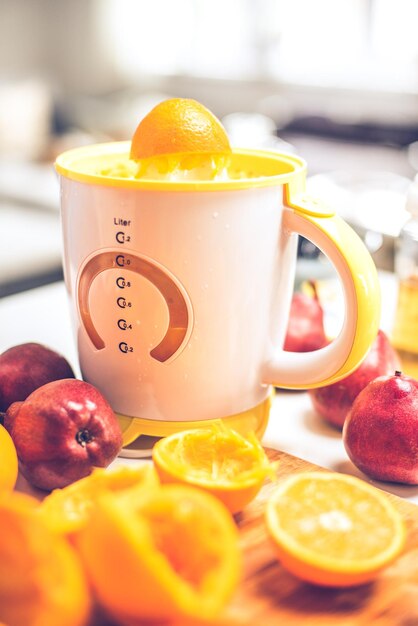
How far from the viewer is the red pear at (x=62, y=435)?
55cm

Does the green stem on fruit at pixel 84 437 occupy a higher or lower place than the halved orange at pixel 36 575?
lower

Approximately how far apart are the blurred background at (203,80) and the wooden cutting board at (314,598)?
6.69ft

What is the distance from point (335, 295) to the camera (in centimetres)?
100

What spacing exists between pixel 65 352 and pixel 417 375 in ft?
1.33

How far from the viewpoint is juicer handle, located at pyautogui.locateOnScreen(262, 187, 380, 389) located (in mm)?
592

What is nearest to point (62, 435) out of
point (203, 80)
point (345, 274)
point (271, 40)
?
point (345, 274)

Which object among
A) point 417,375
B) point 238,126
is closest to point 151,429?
point 417,375

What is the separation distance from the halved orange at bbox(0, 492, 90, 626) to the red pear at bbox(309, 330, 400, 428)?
364 mm

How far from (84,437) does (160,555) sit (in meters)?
0.20

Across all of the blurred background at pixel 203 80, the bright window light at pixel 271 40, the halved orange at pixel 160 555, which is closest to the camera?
the halved orange at pixel 160 555

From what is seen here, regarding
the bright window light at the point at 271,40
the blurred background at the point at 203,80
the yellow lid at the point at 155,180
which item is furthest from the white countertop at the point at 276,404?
the bright window light at the point at 271,40

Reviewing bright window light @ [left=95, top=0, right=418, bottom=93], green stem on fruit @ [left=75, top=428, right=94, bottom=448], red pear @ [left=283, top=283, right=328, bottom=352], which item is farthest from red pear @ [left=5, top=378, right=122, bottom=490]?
bright window light @ [left=95, top=0, right=418, bottom=93]

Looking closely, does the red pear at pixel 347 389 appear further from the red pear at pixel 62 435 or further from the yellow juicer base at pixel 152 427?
the red pear at pixel 62 435

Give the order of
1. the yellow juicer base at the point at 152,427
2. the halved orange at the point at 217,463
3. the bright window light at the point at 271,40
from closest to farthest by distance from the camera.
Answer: the halved orange at the point at 217,463
the yellow juicer base at the point at 152,427
the bright window light at the point at 271,40
